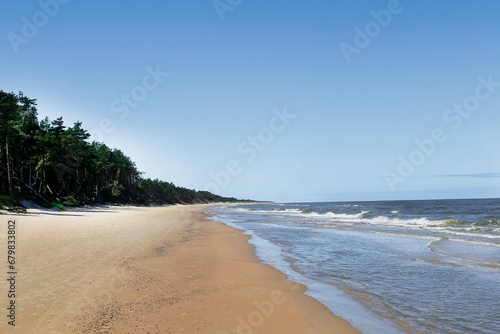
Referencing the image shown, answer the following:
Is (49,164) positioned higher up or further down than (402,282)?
higher up

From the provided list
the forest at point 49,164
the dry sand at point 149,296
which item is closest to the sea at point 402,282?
the dry sand at point 149,296

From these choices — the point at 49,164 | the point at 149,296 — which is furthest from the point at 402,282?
the point at 49,164

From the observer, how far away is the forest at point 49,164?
38959 millimetres

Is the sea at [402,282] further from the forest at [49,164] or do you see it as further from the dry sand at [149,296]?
the forest at [49,164]

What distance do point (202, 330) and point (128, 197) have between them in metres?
101

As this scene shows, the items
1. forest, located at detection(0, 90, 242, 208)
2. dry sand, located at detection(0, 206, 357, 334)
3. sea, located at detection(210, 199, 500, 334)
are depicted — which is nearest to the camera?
dry sand, located at detection(0, 206, 357, 334)

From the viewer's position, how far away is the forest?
38959 mm

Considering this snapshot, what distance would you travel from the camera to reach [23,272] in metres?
9.45

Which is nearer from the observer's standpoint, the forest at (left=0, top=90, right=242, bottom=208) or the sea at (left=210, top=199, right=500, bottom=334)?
the sea at (left=210, top=199, right=500, bottom=334)

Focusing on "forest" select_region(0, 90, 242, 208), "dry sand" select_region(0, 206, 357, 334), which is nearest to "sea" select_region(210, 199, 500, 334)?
→ "dry sand" select_region(0, 206, 357, 334)

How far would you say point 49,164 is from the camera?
2117 inches

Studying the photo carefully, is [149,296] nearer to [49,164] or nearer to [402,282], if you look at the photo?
[402,282]

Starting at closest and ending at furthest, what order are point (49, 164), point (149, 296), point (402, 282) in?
point (149, 296) < point (402, 282) < point (49, 164)

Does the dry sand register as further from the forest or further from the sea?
the forest
